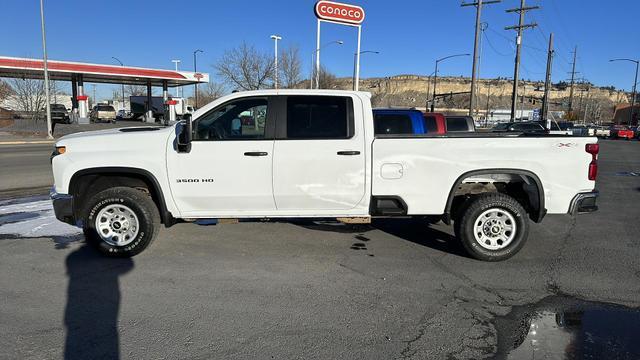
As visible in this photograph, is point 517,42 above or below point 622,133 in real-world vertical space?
above

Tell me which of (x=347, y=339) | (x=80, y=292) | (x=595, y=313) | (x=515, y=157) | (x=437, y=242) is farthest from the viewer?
(x=437, y=242)

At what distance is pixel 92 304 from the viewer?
4145mm

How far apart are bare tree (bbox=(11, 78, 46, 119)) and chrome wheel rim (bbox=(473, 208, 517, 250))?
149 feet

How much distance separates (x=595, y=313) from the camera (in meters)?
4.07

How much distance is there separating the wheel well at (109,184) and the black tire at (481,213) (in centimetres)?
353

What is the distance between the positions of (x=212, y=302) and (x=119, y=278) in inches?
49.5

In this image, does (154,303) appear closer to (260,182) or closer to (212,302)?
(212,302)

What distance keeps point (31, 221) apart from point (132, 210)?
116 inches

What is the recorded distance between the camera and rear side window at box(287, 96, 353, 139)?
5250 millimetres

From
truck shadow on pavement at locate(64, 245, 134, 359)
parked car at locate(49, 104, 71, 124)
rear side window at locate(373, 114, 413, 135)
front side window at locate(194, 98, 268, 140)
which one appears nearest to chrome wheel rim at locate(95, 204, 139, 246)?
truck shadow on pavement at locate(64, 245, 134, 359)

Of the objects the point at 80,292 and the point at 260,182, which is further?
the point at 260,182

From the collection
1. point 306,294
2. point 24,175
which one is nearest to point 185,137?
point 306,294

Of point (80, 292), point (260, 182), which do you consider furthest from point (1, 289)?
point (260, 182)

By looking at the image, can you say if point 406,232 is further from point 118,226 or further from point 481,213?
point 118,226
